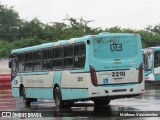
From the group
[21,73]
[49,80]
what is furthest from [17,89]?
[49,80]

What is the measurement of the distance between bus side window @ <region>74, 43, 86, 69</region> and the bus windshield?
0.56 m

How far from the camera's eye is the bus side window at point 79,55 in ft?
61.9

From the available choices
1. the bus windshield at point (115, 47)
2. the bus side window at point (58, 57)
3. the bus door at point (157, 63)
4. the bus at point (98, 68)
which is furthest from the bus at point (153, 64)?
the bus windshield at point (115, 47)

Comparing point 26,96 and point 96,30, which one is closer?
point 26,96

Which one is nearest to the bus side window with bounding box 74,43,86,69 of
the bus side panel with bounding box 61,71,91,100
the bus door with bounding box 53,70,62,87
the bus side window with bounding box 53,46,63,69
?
the bus side panel with bounding box 61,71,91,100

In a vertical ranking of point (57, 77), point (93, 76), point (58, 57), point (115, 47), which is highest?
point (115, 47)

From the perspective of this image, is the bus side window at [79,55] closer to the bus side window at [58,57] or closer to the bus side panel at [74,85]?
the bus side panel at [74,85]

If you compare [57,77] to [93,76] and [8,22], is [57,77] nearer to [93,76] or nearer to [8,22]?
[93,76]

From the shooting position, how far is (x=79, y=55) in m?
19.2

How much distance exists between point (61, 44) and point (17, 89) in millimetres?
6566

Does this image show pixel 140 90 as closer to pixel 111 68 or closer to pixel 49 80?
pixel 111 68

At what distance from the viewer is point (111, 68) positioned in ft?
60.5

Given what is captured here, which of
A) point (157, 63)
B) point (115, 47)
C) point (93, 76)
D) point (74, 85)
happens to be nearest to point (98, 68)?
point (93, 76)

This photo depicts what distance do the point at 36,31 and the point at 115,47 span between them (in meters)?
59.8
